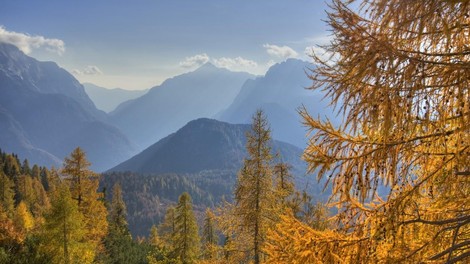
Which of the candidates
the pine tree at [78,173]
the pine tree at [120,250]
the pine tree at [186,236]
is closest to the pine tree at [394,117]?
the pine tree at [78,173]

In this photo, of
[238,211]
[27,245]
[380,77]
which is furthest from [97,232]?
[380,77]

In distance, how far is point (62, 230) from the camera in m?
19.3

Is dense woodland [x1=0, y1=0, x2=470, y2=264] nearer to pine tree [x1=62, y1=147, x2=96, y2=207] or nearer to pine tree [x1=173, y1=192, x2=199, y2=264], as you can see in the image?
pine tree [x1=62, y1=147, x2=96, y2=207]

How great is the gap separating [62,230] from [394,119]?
1974 centimetres

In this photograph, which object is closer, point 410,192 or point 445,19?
point 445,19

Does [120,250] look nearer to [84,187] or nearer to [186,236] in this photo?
[186,236]

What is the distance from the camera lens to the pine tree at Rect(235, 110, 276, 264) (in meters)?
15.5

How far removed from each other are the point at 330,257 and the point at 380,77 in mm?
2334

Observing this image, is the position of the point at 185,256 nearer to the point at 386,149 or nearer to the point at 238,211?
the point at 238,211

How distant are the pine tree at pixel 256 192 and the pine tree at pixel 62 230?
9.34 m

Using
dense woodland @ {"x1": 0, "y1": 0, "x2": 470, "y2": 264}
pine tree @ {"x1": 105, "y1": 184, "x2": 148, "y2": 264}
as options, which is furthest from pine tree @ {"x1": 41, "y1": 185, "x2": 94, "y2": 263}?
dense woodland @ {"x1": 0, "y1": 0, "x2": 470, "y2": 264}

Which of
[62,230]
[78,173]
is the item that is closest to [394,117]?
[62,230]

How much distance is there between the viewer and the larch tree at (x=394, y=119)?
3162 mm

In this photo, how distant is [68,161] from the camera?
877 inches
